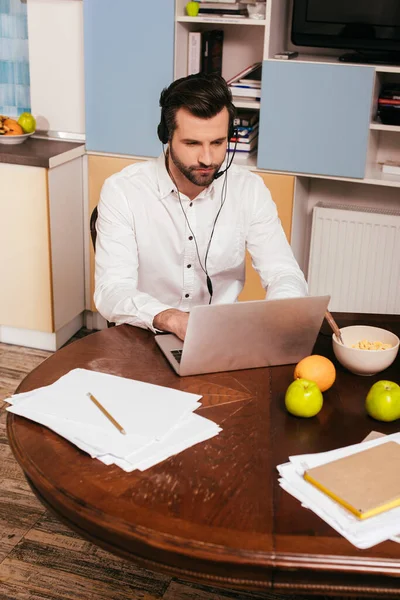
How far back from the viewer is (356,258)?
3445 millimetres

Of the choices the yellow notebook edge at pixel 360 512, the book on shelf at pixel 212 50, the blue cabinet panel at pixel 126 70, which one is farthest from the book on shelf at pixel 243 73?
the yellow notebook edge at pixel 360 512

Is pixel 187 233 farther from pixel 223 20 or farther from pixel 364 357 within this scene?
pixel 223 20

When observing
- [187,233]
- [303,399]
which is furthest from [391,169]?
[303,399]

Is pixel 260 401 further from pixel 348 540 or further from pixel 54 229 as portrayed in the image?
pixel 54 229

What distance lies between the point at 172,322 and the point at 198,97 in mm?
653

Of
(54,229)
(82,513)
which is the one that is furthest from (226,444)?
(54,229)

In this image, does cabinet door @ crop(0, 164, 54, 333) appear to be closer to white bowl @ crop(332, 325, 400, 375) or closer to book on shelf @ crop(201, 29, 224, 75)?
book on shelf @ crop(201, 29, 224, 75)

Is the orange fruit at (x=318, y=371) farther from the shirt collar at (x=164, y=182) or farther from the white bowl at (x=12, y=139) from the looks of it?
the white bowl at (x=12, y=139)

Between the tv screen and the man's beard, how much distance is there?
125cm

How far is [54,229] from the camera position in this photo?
131 inches

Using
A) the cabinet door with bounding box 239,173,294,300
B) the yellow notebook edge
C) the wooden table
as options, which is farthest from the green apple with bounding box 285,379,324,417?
the cabinet door with bounding box 239,173,294,300

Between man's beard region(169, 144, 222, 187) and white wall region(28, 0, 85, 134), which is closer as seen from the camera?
man's beard region(169, 144, 222, 187)

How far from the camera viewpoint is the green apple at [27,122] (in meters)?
3.39

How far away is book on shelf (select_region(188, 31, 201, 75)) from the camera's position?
3.26 m
